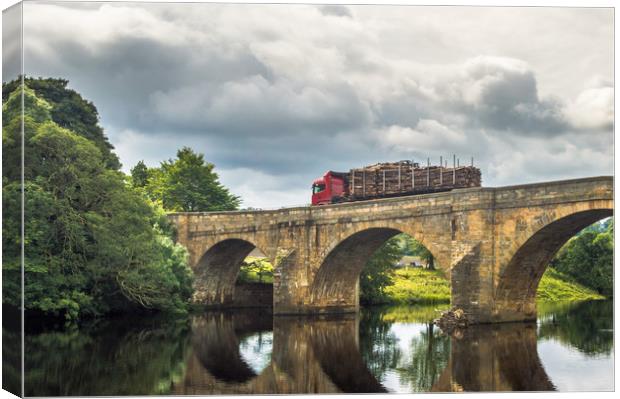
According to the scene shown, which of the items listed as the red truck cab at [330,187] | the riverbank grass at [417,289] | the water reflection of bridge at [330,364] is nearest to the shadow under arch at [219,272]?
the red truck cab at [330,187]

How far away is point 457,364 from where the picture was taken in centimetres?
2505

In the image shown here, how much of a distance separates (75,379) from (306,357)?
8.96 metres

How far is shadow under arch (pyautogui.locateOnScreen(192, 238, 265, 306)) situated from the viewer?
53.2m

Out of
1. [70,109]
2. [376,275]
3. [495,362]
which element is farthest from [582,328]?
[70,109]

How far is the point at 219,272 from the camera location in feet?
181

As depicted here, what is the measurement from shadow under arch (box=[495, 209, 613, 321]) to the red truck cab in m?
14.7

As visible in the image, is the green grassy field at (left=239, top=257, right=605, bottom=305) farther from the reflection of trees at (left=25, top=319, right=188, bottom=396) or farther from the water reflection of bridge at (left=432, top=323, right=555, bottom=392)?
the water reflection of bridge at (left=432, top=323, right=555, bottom=392)

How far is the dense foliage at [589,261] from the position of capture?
5622cm

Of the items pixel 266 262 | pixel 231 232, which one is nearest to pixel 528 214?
pixel 231 232

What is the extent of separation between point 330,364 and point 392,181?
17.6 metres

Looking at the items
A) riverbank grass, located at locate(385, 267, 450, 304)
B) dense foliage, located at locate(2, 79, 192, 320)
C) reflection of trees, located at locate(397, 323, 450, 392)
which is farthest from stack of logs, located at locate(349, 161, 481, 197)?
riverbank grass, located at locate(385, 267, 450, 304)

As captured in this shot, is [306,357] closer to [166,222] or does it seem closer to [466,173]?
[466,173]

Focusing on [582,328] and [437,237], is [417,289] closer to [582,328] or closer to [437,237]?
[437,237]

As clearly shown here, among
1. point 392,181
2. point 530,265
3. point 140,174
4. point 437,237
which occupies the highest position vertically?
point 140,174
